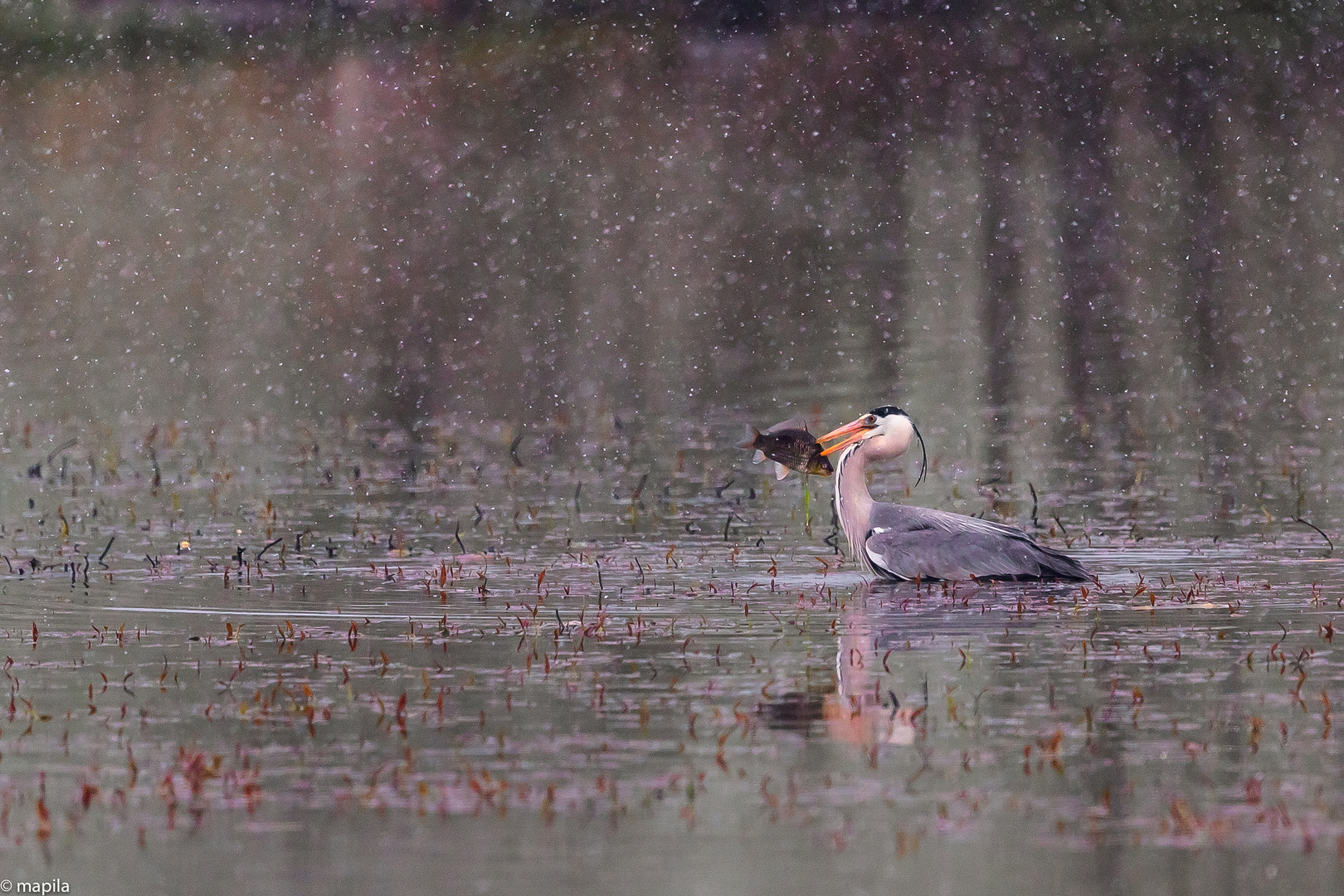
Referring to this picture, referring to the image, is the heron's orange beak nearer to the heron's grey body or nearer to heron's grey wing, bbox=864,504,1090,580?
the heron's grey body

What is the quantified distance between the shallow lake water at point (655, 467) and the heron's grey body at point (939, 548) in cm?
16

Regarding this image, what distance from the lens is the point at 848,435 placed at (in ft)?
47.8

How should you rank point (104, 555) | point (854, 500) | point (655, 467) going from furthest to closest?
point (655, 467) < point (854, 500) < point (104, 555)

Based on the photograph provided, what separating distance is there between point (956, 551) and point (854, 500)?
3.09 feet

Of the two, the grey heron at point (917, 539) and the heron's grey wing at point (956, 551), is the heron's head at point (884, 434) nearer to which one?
the grey heron at point (917, 539)

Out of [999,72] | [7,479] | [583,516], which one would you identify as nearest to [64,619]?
[583,516]

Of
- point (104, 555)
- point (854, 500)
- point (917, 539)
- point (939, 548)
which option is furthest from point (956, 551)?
point (104, 555)

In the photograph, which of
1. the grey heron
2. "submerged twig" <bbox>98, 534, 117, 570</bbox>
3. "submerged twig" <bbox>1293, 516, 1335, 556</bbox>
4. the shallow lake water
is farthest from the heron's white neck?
"submerged twig" <bbox>98, 534, 117, 570</bbox>

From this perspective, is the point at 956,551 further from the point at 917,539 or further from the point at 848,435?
the point at 848,435

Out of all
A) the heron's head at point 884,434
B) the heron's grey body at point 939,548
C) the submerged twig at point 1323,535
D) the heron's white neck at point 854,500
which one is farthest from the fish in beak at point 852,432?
the submerged twig at point 1323,535

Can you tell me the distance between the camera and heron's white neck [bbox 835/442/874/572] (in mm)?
13703

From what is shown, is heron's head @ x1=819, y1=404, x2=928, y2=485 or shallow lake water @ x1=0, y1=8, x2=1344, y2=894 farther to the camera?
heron's head @ x1=819, y1=404, x2=928, y2=485

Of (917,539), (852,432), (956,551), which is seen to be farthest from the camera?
(852,432)

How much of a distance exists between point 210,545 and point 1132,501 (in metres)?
6.28
